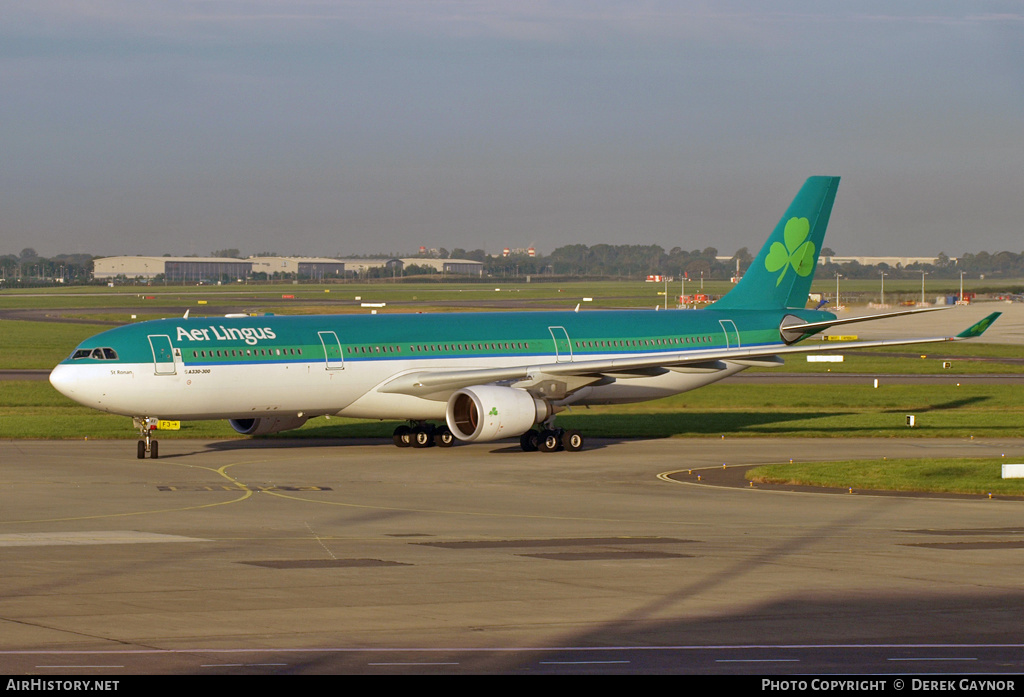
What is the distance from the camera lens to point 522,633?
1661 centimetres

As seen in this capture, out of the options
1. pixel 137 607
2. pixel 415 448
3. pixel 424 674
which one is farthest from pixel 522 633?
pixel 415 448

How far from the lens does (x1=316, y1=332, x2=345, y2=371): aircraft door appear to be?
42.5 meters

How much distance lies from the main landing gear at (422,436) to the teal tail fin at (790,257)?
1441 cm

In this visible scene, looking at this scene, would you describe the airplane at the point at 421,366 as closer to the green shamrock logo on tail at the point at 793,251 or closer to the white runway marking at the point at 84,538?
the green shamrock logo on tail at the point at 793,251

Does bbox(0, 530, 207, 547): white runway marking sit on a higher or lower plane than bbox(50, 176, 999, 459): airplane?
lower

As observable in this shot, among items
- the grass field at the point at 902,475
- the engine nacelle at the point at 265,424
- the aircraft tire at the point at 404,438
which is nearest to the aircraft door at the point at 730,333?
the grass field at the point at 902,475

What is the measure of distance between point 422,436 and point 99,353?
11.9 meters

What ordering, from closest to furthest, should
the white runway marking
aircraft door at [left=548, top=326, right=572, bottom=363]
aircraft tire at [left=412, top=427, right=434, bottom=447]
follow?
1. the white runway marking
2. aircraft tire at [left=412, top=427, right=434, bottom=447]
3. aircraft door at [left=548, top=326, right=572, bottom=363]

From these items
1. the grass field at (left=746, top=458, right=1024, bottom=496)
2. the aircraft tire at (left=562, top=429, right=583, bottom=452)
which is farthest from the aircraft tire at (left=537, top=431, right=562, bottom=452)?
the grass field at (left=746, top=458, right=1024, bottom=496)

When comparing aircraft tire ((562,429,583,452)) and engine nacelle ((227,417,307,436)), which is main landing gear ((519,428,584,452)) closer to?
aircraft tire ((562,429,583,452))

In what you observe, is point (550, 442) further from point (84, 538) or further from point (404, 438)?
point (84, 538)

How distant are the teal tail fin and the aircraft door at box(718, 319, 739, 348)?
92.6 inches

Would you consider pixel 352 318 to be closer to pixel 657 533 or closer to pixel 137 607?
pixel 657 533

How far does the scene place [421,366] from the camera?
4447 centimetres
